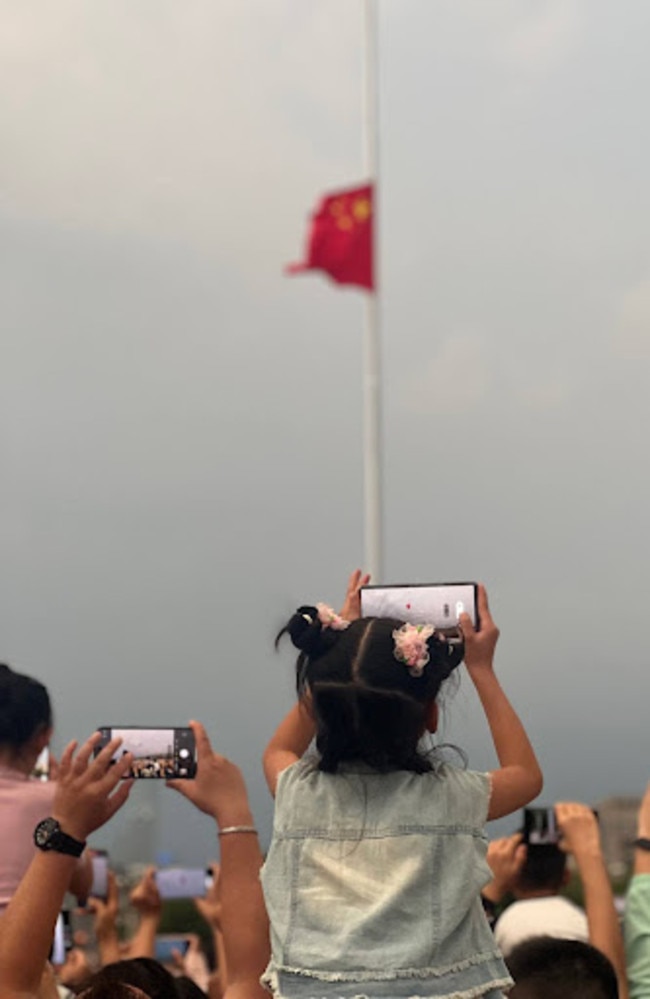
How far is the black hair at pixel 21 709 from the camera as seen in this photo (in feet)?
11.4

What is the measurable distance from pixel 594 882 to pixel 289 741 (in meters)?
0.66

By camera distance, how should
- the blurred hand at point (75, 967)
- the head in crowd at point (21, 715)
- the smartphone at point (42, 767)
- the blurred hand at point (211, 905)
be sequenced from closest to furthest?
the head in crowd at point (21, 715)
the smartphone at point (42, 767)
the blurred hand at point (75, 967)
the blurred hand at point (211, 905)

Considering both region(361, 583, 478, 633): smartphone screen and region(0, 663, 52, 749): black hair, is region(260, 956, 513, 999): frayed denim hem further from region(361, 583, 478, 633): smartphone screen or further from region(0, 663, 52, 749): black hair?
region(0, 663, 52, 749): black hair

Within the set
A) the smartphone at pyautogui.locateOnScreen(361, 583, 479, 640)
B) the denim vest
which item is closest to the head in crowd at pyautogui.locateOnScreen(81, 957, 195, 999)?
the denim vest

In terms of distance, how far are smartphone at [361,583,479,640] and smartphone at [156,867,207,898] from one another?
1.72 m

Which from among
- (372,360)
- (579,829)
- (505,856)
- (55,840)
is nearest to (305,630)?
(55,840)

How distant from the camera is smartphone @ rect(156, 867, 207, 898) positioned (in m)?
4.32

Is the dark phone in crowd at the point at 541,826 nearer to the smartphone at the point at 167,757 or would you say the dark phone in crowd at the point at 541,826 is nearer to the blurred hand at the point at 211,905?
the smartphone at the point at 167,757

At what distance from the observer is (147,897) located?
426cm

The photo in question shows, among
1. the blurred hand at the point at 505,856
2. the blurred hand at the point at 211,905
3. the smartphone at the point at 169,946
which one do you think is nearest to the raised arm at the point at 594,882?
the blurred hand at the point at 505,856

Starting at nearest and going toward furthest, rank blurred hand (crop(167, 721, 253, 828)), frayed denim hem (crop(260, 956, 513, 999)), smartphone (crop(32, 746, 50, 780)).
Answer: frayed denim hem (crop(260, 956, 513, 999)) < blurred hand (crop(167, 721, 253, 828)) < smartphone (crop(32, 746, 50, 780))

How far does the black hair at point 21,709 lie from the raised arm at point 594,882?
1099 millimetres

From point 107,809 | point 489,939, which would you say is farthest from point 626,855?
point 107,809

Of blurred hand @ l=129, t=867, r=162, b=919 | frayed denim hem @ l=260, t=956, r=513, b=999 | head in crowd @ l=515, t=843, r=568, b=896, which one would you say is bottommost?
blurred hand @ l=129, t=867, r=162, b=919
